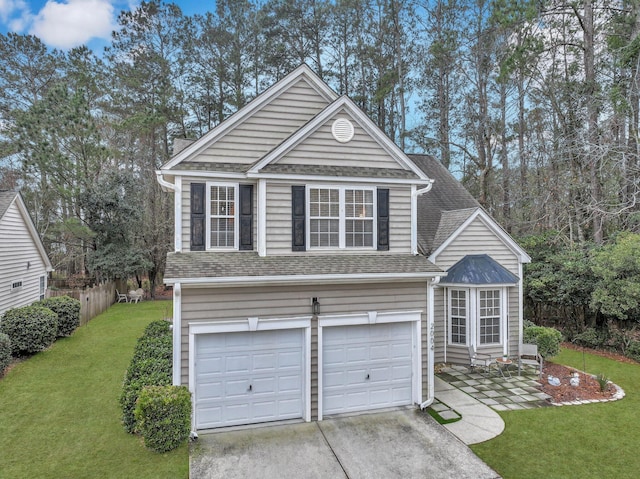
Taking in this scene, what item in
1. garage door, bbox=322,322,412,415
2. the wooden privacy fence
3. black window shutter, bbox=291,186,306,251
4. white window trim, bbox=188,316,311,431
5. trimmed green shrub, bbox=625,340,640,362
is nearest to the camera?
white window trim, bbox=188,316,311,431

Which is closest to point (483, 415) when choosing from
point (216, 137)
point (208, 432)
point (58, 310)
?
point (208, 432)

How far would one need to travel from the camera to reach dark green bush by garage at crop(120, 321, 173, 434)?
7551 mm

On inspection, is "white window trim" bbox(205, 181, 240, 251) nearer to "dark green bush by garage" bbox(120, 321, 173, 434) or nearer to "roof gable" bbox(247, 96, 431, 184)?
"roof gable" bbox(247, 96, 431, 184)

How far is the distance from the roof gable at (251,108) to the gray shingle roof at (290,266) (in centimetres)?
232

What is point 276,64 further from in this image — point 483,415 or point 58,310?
point 483,415

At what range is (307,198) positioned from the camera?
8.78 meters

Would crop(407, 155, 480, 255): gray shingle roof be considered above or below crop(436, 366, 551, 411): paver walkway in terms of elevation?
above

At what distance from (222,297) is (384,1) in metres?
25.8

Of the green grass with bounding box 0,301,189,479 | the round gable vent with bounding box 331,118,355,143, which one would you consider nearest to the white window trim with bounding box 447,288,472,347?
the round gable vent with bounding box 331,118,355,143

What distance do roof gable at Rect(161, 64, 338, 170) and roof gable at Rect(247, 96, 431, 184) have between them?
3.51 ft

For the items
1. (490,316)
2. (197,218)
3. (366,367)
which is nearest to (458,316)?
(490,316)

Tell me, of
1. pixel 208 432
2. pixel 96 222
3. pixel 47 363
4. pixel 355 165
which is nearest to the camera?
pixel 208 432

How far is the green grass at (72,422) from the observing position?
6477 mm

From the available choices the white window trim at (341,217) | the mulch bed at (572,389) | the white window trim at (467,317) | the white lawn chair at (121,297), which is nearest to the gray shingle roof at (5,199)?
the white lawn chair at (121,297)
